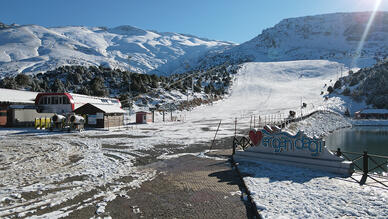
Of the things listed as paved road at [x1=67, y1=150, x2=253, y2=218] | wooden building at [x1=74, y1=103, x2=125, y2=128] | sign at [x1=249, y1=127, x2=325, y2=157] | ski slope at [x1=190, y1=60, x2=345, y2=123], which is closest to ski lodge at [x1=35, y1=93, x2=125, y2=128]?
wooden building at [x1=74, y1=103, x2=125, y2=128]

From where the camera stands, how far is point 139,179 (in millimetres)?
11258

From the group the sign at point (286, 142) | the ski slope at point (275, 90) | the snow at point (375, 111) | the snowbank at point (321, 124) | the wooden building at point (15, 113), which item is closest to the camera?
the sign at point (286, 142)

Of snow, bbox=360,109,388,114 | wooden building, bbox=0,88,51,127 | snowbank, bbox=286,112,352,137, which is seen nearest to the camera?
wooden building, bbox=0,88,51,127

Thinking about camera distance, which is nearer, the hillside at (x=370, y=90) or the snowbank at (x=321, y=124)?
the snowbank at (x=321, y=124)

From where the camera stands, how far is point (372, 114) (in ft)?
225

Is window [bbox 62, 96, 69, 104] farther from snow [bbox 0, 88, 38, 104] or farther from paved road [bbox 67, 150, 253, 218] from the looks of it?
paved road [bbox 67, 150, 253, 218]

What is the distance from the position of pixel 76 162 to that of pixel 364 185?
1473cm

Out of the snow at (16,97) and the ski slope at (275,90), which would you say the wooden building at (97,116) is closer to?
the snow at (16,97)

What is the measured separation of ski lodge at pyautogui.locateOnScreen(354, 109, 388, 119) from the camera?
67838 mm

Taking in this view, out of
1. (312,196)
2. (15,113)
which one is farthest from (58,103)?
(312,196)

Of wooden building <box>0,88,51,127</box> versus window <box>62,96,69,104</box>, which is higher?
window <box>62,96,69,104</box>

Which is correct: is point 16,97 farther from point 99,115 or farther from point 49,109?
point 99,115

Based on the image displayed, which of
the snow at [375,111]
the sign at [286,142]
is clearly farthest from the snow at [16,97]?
the snow at [375,111]

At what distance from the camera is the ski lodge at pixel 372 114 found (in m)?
67.8
